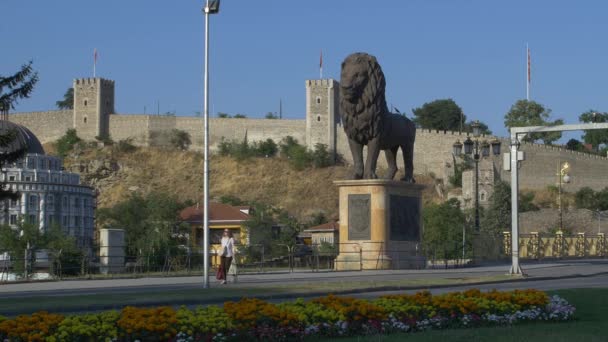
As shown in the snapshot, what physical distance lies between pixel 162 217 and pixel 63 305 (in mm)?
73643

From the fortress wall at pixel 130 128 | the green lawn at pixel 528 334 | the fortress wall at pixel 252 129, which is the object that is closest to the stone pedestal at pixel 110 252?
the green lawn at pixel 528 334

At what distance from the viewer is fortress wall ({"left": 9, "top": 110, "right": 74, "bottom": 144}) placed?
136125 millimetres

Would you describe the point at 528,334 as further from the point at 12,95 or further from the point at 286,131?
the point at 286,131

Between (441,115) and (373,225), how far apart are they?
433 feet

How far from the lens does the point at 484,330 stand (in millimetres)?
15352

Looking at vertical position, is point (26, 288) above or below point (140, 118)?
below

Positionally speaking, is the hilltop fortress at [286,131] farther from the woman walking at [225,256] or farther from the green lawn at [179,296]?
the green lawn at [179,296]

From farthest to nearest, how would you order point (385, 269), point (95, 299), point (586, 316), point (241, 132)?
1. point (241, 132)
2. point (385, 269)
3. point (95, 299)
4. point (586, 316)

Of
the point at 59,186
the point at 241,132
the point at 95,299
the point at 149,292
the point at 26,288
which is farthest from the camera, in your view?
the point at 241,132

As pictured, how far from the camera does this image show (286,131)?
436ft

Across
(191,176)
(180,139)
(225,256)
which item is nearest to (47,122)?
(180,139)

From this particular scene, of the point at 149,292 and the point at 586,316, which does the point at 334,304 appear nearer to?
the point at 586,316

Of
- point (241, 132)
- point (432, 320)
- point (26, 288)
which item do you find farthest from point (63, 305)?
point (241, 132)

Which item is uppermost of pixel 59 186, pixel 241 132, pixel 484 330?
pixel 241 132
